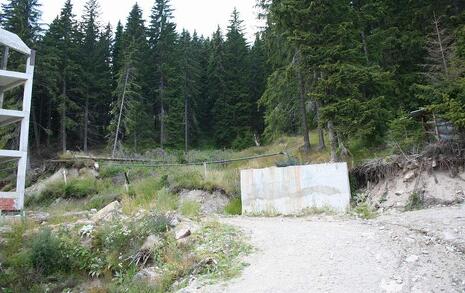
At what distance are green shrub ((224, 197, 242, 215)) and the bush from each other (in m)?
6.65

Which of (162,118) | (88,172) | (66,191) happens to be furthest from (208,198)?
(162,118)

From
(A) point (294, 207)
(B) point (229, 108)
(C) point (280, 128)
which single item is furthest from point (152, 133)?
(A) point (294, 207)

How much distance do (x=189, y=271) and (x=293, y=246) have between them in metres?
2.19

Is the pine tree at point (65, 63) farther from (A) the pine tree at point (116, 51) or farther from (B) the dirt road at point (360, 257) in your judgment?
(B) the dirt road at point (360, 257)

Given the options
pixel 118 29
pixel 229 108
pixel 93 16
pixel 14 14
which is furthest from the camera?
pixel 118 29

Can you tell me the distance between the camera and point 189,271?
7.60m

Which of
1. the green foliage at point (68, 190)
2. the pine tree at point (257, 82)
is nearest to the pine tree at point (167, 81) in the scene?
the pine tree at point (257, 82)

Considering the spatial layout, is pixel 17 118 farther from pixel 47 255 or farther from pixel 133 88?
pixel 133 88

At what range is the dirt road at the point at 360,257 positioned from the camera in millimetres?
6152

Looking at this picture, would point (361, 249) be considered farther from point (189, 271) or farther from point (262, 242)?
point (189, 271)

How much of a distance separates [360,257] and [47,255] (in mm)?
6979

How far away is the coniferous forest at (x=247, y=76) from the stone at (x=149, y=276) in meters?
9.61

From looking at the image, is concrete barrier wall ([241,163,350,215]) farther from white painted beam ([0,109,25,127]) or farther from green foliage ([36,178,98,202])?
green foliage ([36,178,98,202])

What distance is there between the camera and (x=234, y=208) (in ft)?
50.4
